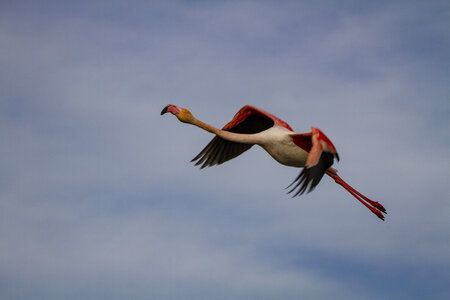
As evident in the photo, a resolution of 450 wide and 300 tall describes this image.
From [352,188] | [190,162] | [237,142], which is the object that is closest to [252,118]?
[237,142]

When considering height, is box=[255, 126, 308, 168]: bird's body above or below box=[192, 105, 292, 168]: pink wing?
below

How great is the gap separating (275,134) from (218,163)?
1797 mm

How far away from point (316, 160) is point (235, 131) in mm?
3135

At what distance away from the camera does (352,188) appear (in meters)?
12.5

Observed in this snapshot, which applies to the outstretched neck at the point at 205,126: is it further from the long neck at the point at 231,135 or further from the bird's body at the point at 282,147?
the bird's body at the point at 282,147

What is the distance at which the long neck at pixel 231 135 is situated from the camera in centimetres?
1185

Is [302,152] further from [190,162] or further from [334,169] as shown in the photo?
[190,162]

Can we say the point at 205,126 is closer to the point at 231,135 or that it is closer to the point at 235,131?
the point at 231,135

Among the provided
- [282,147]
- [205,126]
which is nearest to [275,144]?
[282,147]

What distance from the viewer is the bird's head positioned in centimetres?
1180

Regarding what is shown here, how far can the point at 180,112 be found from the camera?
38.7 ft

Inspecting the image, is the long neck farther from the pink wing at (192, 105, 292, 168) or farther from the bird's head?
the pink wing at (192, 105, 292, 168)

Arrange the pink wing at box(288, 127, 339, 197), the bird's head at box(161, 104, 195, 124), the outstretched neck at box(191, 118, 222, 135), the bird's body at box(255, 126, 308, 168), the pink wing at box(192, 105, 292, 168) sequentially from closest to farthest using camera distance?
the pink wing at box(288, 127, 339, 197), the bird's body at box(255, 126, 308, 168), the bird's head at box(161, 104, 195, 124), the outstretched neck at box(191, 118, 222, 135), the pink wing at box(192, 105, 292, 168)

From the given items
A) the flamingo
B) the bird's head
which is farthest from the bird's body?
the bird's head
